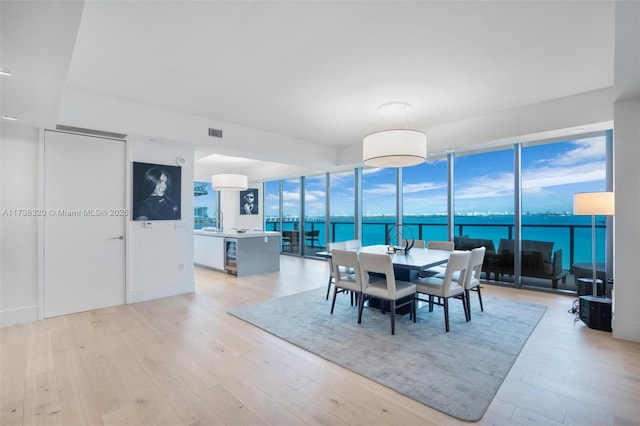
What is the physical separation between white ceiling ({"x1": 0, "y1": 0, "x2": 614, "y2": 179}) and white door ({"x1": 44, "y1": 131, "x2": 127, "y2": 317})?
0.43m

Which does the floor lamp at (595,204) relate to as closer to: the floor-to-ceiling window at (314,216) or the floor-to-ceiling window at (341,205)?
the floor-to-ceiling window at (341,205)

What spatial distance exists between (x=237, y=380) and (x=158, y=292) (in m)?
2.98

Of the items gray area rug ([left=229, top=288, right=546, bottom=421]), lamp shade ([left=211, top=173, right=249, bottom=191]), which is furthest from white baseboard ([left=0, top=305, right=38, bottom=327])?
lamp shade ([left=211, top=173, right=249, bottom=191])

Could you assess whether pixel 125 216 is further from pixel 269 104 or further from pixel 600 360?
pixel 600 360

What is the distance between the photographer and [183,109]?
4422 millimetres

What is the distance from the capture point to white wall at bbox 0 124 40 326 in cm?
357

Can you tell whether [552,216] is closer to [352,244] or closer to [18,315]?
[352,244]

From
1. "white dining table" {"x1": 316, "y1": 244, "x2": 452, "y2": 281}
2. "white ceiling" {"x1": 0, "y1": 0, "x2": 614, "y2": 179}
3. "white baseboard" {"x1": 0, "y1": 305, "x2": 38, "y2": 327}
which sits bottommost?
"white baseboard" {"x1": 0, "y1": 305, "x2": 38, "y2": 327}

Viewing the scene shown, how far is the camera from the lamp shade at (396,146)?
11.8 ft

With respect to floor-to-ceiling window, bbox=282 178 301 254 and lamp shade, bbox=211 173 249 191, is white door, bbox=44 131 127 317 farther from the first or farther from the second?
floor-to-ceiling window, bbox=282 178 301 254

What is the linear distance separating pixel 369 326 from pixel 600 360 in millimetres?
2037

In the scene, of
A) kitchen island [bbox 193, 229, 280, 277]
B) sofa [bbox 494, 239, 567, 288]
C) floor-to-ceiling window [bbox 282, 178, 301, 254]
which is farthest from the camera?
floor-to-ceiling window [bbox 282, 178, 301, 254]

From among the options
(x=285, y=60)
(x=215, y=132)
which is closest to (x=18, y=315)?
(x=215, y=132)

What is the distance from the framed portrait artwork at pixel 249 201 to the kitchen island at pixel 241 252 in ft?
9.43
